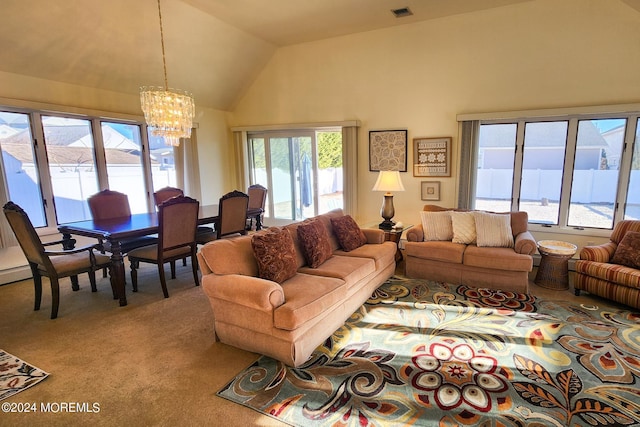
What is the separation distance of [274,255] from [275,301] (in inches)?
20.2

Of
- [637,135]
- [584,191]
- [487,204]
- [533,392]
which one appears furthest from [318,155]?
[533,392]

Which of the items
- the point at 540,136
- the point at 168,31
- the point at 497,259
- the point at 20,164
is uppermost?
the point at 168,31

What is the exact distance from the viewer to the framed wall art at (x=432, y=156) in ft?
16.2

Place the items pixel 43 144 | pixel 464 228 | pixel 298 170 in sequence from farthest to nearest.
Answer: pixel 298 170 → pixel 43 144 → pixel 464 228

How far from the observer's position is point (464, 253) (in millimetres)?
3807

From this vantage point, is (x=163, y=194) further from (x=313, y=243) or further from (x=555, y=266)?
(x=555, y=266)

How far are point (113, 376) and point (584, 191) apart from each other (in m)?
5.52

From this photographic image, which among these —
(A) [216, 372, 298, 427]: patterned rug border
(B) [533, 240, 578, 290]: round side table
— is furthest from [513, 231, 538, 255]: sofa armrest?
(A) [216, 372, 298, 427]: patterned rug border

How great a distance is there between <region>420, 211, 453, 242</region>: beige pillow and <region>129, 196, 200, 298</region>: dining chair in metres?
2.82

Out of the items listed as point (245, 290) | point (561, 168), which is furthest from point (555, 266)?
point (245, 290)

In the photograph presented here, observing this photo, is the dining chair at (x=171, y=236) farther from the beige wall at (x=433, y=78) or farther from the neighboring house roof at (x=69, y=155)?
the beige wall at (x=433, y=78)

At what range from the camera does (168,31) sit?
452cm

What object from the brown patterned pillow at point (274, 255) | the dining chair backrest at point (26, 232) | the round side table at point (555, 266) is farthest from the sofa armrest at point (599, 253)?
the dining chair backrest at point (26, 232)

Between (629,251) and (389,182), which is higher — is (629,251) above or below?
below
